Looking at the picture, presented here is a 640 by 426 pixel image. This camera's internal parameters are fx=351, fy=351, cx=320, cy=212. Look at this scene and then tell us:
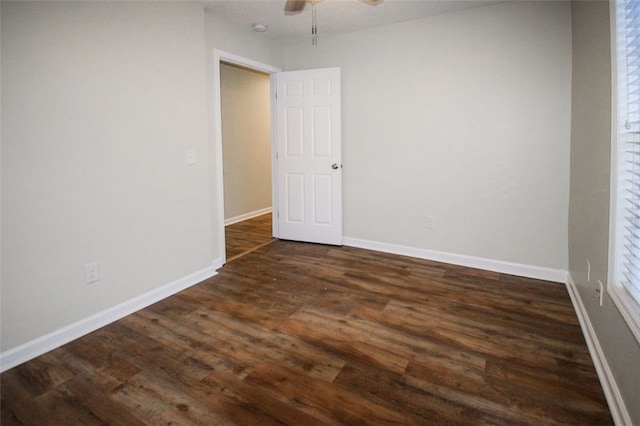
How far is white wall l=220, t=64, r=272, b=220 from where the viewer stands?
5543 mm

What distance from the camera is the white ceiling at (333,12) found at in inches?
125

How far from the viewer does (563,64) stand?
297cm

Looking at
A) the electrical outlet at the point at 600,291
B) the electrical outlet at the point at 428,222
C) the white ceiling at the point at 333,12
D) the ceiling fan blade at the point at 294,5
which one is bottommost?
the electrical outlet at the point at 600,291

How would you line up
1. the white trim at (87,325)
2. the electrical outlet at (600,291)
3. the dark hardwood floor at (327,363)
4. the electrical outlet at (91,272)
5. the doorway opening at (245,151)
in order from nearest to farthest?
the dark hardwood floor at (327,363), the electrical outlet at (600,291), the white trim at (87,325), the electrical outlet at (91,272), the doorway opening at (245,151)

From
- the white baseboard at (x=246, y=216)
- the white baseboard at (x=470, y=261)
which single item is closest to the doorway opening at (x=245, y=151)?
the white baseboard at (x=246, y=216)

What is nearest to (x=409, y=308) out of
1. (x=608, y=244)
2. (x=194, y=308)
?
(x=608, y=244)

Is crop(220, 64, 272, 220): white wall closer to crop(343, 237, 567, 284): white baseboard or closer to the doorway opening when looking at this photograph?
the doorway opening

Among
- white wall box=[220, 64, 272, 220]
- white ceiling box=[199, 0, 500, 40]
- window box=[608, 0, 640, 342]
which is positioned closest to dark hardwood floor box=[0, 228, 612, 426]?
window box=[608, 0, 640, 342]

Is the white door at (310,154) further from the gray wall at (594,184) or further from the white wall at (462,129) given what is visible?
the gray wall at (594,184)

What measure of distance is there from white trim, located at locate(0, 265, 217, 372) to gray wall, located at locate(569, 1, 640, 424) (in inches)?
116

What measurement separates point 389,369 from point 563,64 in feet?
9.51

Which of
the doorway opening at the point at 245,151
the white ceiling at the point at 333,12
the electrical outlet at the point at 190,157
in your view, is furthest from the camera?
the doorway opening at the point at 245,151

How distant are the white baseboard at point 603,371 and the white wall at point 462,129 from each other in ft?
2.98

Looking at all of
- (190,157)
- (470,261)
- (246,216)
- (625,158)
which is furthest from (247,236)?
(625,158)
